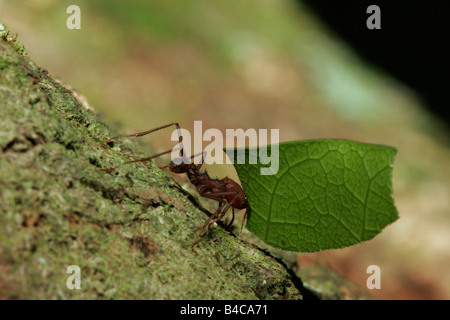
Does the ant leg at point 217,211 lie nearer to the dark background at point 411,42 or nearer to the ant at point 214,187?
the ant at point 214,187

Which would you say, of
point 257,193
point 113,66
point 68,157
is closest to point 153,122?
point 113,66

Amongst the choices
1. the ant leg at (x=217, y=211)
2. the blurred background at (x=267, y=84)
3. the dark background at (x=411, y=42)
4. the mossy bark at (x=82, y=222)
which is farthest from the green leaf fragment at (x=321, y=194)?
the dark background at (x=411, y=42)

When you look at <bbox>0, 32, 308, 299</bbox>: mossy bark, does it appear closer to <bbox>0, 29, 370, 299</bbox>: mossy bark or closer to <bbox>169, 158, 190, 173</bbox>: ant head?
<bbox>0, 29, 370, 299</bbox>: mossy bark

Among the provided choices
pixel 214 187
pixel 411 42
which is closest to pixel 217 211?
pixel 214 187

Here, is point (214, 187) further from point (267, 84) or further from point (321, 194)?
point (267, 84)

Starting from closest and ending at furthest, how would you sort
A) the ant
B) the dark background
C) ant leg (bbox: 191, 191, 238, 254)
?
ant leg (bbox: 191, 191, 238, 254) < the ant < the dark background

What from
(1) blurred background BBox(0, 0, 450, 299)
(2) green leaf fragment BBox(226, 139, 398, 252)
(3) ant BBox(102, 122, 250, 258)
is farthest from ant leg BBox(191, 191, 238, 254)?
(1) blurred background BBox(0, 0, 450, 299)

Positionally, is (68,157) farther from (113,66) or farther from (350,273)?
(113,66)
